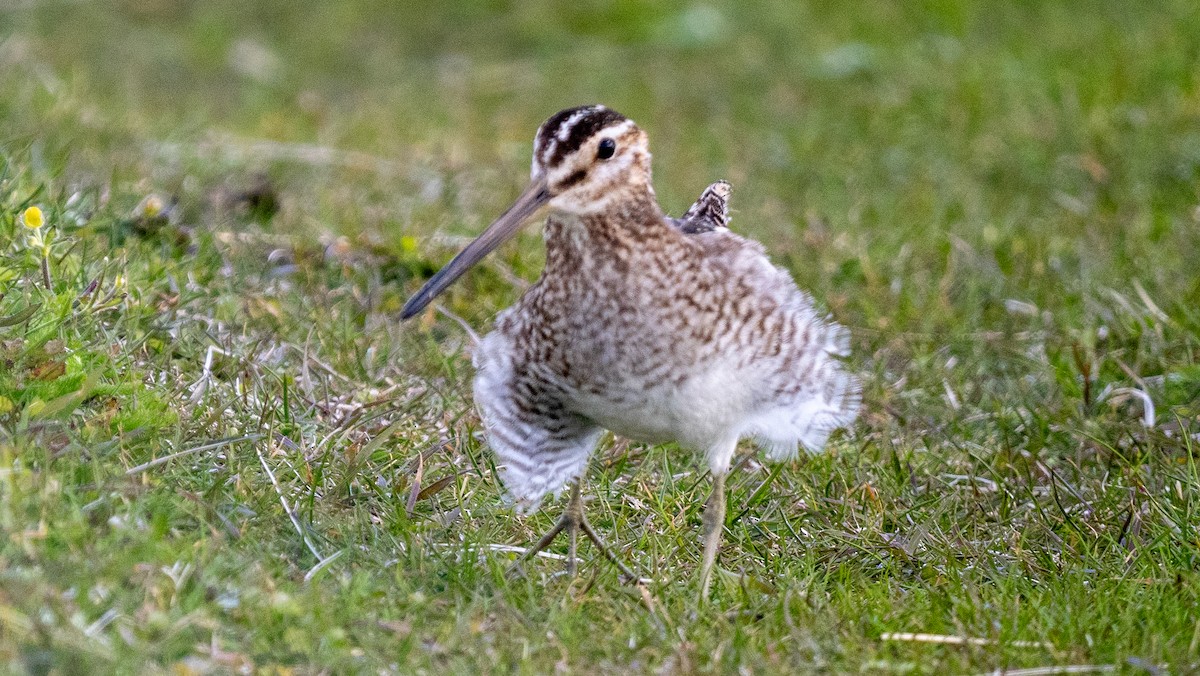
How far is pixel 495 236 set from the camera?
380cm

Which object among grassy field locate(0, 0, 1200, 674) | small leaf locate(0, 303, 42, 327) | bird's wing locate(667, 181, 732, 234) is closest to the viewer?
grassy field locate(0, 0, 1200, 674)

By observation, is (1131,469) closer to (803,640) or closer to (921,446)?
(921,446)

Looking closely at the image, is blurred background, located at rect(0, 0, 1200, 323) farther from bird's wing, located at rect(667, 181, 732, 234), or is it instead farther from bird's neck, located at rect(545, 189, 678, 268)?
bird's neck, located at rect(545, 189, 678, 268)

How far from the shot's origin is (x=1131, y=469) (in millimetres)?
4543

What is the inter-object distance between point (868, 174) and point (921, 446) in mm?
3134

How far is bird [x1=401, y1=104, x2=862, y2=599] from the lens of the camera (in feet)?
12.3

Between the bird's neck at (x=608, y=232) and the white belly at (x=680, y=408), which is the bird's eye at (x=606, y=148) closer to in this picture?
the bird's neck at (x=608, y=232)

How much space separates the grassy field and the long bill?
54 centimetres

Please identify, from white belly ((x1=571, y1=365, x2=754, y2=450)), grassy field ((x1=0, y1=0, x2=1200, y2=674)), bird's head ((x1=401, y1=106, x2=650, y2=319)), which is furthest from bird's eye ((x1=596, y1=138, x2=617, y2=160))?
grassy field ((x1=0, y1=0, x2=1200, y2=674))

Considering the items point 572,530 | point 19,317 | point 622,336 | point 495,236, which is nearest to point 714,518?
point 572,530

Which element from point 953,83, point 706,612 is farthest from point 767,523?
point 953,83

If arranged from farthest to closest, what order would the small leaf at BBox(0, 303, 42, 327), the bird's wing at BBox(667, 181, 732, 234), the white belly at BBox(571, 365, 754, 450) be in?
the bird's wing at BBox(667, 181, 732, 234)
the small leaf at BBox(0, 303, 42, 327)
the white belly at BBox(571, 365, 754, 450)

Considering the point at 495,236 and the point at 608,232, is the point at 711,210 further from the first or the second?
the point at 495,236

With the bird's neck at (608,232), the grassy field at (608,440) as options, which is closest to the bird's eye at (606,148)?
the bird's neck at (608,232)
